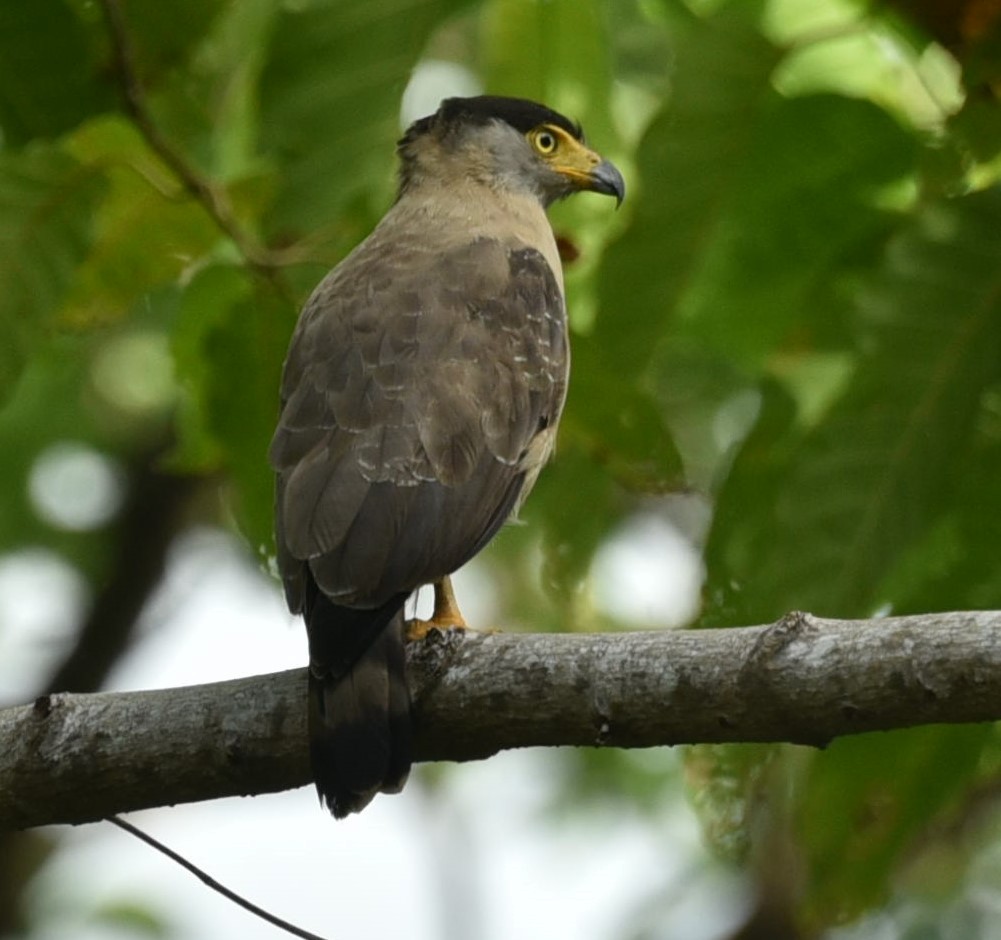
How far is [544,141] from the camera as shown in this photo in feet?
19.9

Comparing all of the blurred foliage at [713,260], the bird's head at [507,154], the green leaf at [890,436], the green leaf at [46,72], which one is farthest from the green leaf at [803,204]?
the green leaf at [46,72]

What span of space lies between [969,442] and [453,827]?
4.78m

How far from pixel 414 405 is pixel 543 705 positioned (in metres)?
1.37

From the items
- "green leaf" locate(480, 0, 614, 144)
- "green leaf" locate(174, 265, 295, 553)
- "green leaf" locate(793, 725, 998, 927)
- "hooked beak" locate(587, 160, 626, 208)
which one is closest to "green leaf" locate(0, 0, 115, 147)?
"green leaf" locate(174, 265, 295, 553)

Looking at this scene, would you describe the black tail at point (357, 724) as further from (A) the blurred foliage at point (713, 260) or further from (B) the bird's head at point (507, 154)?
(B) the bird's head at point (507, 154)

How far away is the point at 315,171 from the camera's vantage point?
177 inches

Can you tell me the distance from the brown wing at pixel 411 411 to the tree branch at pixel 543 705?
1.29 feet

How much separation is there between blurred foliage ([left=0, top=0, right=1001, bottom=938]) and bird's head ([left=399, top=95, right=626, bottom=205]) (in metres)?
0.70

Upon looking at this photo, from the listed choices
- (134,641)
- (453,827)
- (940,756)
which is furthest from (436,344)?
(453,827)

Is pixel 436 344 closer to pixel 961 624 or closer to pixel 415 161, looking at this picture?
pixel 415 161

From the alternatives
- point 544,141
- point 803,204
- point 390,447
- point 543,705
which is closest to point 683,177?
point 803,204

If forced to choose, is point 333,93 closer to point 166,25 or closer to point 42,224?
point 166,25

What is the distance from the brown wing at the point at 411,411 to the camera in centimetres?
412

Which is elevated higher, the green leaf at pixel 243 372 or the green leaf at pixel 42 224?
the green leaf at pixel 42 224
